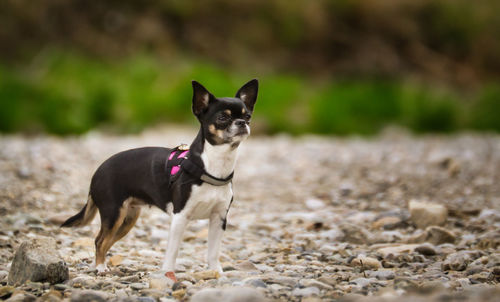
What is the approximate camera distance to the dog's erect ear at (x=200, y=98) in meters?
3.31

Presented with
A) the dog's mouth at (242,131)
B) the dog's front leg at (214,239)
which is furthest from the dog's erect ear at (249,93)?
the dog's front leg at (214,239)

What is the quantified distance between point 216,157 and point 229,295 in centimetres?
93

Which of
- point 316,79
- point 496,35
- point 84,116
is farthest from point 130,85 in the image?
point 496,35

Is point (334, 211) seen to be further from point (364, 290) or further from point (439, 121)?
point (439, 121)

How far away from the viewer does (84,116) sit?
424 inches

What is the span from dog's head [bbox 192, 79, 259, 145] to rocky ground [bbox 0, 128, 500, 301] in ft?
2.60

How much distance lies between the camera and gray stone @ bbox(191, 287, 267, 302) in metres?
2.60

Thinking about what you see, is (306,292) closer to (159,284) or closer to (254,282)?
(254,282)

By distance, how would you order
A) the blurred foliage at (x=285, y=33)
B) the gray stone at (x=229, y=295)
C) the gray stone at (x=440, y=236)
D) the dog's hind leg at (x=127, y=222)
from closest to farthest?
the gray stone at (x=229, y=295) < the dog's hind leg at (x=127, y=222) < the gray stone at (x=440, y=236) < the blurred foliage at (x=285, y=33)

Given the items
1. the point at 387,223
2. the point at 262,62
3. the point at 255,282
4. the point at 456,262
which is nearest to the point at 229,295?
the point at 255,282

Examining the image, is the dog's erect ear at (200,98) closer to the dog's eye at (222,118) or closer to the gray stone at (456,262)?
the dog's eye at (222,118)

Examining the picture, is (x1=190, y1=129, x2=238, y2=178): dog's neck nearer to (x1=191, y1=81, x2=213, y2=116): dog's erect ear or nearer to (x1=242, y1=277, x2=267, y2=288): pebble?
(x1=191, y1=81, x2=213, y2=116): dog's erect ear

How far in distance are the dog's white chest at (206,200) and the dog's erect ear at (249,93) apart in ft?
1.72

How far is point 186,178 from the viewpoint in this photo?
3332 mm
